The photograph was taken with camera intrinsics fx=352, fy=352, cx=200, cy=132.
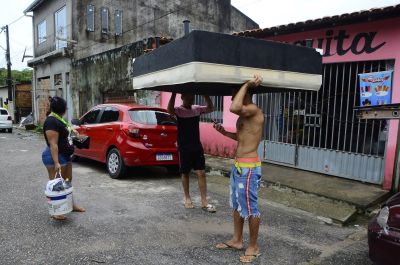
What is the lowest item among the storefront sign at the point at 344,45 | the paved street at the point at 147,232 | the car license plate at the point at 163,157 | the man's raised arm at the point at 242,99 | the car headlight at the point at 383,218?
the paved street at the point at 147,232

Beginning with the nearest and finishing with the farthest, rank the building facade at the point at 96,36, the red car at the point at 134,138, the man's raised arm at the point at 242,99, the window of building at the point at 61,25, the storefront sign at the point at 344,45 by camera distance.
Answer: the man's raised arm at the point at 242,99 → the storefront sign at the point at 344,45 → the red car at the point at 134,138 → the building facade at the point at 96,36 → the window of building at the point at 61,25

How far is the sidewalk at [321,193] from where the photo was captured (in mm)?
5293

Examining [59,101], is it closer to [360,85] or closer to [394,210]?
[394,210]

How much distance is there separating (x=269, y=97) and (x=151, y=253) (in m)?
5.62

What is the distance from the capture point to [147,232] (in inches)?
168

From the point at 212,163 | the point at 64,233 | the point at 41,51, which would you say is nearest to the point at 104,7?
the point at 41,51

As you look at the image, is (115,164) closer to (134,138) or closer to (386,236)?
(134,138)

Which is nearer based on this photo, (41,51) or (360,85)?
(360,85)

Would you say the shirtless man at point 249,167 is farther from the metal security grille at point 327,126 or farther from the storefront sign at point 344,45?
the metal security grille at point 327,126

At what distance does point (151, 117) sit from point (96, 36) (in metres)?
13.2

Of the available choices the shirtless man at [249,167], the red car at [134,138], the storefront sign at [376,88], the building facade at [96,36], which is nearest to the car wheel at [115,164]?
the red car at [134,138]

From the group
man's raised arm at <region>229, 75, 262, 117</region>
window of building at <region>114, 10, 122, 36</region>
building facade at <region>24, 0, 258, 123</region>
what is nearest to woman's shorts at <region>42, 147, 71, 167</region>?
man's raised arm at <region>229, 75, 262, 117</region>

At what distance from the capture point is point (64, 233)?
4172mm

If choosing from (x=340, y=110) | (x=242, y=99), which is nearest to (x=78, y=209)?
(x=242, y=99)
